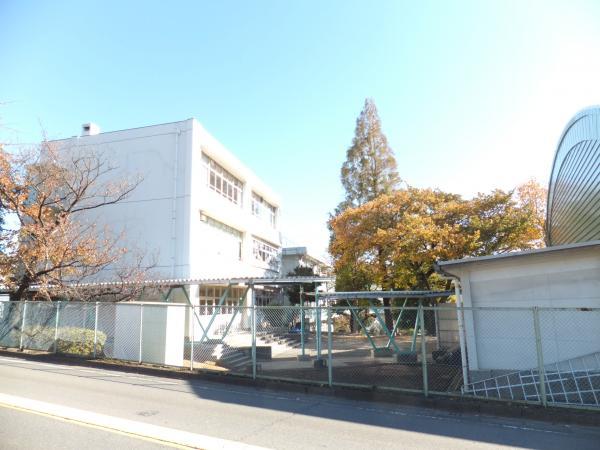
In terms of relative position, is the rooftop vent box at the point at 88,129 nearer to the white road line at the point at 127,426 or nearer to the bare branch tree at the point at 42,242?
the bare branch tree at the point at 42,242

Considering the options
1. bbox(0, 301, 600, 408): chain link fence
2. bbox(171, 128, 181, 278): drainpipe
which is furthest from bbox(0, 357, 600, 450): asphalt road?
bbox(171, 128, 181, 278): drainpipe

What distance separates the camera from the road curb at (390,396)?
728 cm

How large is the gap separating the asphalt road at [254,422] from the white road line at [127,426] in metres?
0.13

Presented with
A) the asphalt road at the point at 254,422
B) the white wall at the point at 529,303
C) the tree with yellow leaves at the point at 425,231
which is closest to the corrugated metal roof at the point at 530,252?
the white wall at the point at 529,303

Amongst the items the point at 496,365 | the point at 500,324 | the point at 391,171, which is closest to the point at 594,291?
the point at 500,324

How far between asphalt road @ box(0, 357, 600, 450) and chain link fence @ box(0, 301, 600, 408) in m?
1.05

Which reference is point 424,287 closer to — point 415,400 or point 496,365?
point 496,365

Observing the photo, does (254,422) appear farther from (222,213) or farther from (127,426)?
(222,213)

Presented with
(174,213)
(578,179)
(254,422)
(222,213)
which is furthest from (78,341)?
(578,179)

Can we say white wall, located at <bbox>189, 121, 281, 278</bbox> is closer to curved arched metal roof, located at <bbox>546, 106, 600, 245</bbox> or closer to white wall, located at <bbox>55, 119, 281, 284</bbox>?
white wall, located at <bbox>55, 119, 281, 284</bbox>

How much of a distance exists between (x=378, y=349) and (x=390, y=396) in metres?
8.25

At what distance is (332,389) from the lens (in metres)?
9.34

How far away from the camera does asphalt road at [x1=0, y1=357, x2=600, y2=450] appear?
18.8 feet

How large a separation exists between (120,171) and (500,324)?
2001cm
